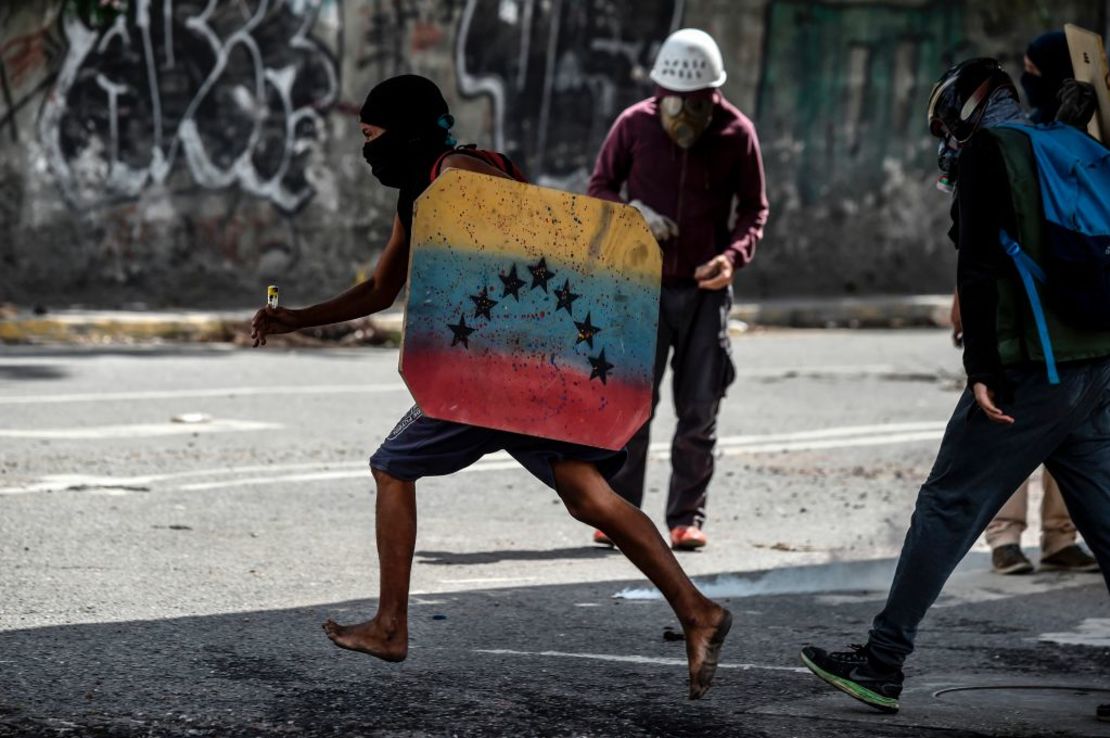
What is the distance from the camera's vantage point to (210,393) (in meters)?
11.0

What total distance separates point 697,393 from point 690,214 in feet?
2.24

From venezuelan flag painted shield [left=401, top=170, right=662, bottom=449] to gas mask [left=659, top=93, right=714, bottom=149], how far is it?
2.61 meters

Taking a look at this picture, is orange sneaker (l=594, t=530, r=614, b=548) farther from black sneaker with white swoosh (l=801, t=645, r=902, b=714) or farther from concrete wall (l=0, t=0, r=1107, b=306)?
concrete wall (l=0, t=0, r=1107, b=306)

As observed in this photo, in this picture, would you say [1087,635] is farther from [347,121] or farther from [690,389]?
[347,121]

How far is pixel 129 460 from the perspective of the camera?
28.2 ft

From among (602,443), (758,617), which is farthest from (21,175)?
(602,443)

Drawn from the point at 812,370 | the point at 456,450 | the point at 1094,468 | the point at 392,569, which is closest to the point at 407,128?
the point at 456,450

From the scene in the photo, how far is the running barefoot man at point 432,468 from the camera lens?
468 cm

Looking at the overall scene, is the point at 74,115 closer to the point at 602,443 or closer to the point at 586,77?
the point at 586,77

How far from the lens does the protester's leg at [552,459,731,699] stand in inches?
183

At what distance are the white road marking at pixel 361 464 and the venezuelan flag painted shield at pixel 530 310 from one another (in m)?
3.65

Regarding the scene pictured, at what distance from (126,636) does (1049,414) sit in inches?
97.3

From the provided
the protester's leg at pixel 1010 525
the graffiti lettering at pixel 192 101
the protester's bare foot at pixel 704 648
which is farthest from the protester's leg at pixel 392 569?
the graffiti lettering at pixel 192 101

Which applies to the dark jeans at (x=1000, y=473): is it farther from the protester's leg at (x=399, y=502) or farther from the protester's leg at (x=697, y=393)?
the protester's leg at (x=697, y=393)
